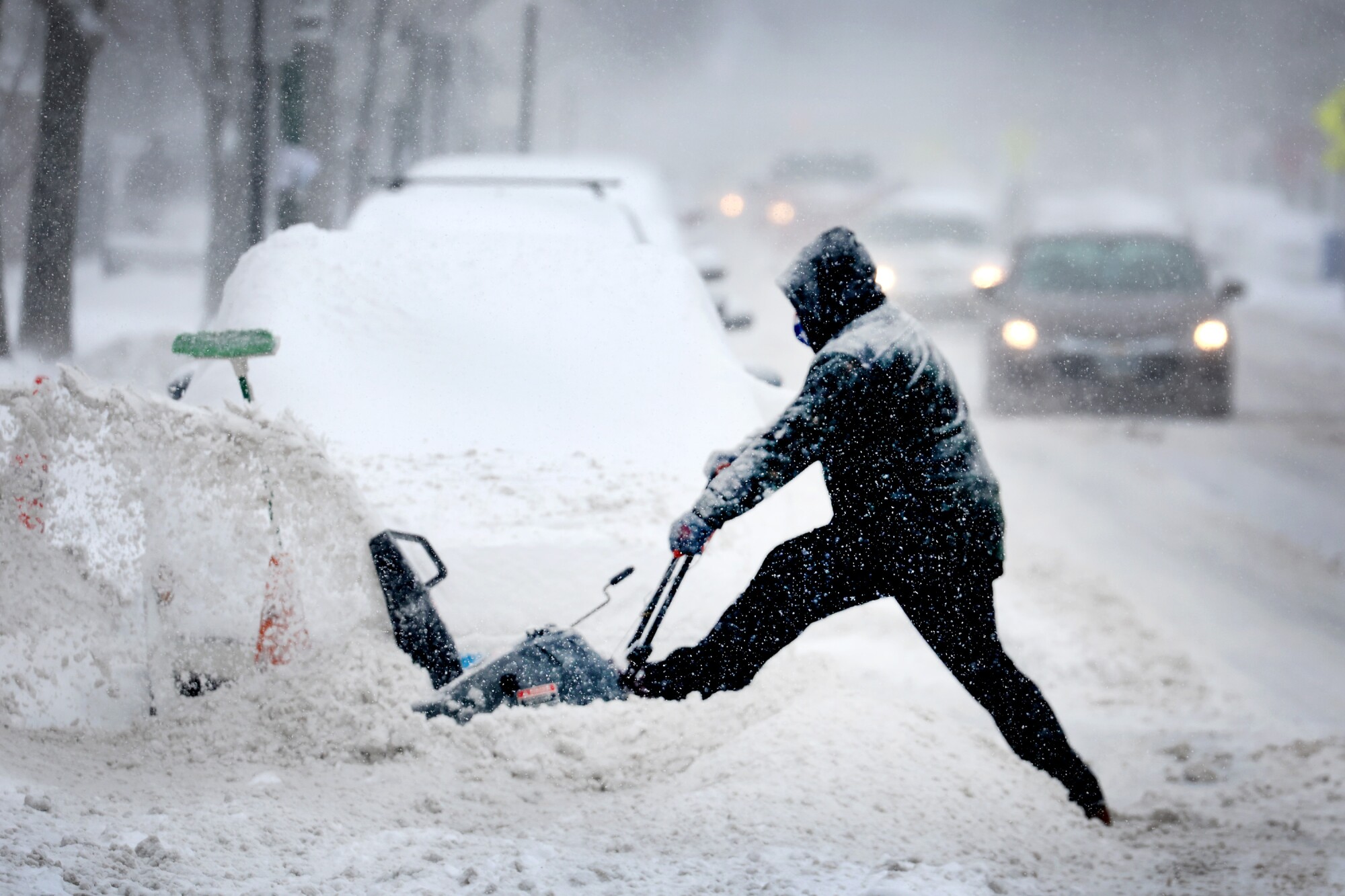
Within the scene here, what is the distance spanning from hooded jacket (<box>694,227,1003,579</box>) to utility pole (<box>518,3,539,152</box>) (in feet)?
66.8

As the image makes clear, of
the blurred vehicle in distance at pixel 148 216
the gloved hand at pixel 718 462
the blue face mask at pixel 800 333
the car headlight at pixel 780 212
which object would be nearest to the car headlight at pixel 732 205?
the car headlight at pixel 780 212

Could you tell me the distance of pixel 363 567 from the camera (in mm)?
3906

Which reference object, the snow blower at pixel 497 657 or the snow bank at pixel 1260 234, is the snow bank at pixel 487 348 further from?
the snow bank at pixel 1260 234

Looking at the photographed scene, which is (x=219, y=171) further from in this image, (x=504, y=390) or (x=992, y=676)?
(x=992, y=676)

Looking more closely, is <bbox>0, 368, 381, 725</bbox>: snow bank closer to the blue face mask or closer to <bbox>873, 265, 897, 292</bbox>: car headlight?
the blue face mask

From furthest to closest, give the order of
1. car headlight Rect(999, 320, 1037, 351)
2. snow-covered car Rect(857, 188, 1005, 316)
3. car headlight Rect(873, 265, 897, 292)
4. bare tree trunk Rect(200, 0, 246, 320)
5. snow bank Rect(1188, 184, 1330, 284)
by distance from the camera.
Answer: snow bank Rect(1188, 184, 1330, 284), snow-covered car Rect(857, 188, 1005, 316), car headlight Rect(873, 265, 897, 292), bare tree trunk Rect(200, 0, 246, 320), car headlight Rect(999, 320, 1037, 351)

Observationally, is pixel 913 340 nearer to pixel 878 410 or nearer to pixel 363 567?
pixel 878 410

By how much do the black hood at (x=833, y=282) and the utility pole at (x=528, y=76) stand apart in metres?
20.3

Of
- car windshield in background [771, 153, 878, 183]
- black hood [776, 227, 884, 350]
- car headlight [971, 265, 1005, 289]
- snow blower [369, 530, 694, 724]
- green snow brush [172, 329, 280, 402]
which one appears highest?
car windshield in background [771, 153, 878, 183]

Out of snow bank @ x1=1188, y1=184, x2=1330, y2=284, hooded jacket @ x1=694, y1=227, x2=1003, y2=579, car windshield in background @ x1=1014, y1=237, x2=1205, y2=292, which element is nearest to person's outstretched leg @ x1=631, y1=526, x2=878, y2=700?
hooded jacket @ x1=694, y1=227, x2=1003, y2=579

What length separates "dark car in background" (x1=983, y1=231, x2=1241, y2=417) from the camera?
10.6m

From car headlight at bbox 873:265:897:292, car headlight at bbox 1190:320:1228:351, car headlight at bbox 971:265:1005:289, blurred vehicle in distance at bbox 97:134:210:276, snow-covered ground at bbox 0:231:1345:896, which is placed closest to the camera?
snow-covered ground at bbox 0:231:1345:896

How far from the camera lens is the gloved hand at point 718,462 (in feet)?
13.0

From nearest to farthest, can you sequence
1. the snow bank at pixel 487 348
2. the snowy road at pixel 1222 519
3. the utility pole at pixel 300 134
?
1. the snow bank at pixel 487 348
2. the snowy road at pixel 1222 519
3. the utility pole at pixel 300 134
